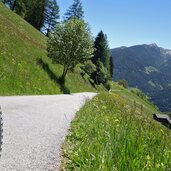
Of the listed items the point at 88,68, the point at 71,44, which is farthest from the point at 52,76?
the point at 88,68

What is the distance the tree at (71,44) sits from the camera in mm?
49656

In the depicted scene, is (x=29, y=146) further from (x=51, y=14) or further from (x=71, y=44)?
(x=51, y=14)

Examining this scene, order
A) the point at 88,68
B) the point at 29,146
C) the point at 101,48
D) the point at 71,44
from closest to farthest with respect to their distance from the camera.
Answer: the point at 29,146
the point at 71,44
the point at 88,68
the point at 101,48

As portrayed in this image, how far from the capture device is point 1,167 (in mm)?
6816

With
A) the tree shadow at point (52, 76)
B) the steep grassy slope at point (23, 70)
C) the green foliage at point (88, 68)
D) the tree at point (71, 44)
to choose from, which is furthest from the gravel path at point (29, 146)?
the green foliage at point (88, 68)

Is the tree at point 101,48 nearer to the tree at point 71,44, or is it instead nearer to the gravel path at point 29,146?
the tree at point 71,44

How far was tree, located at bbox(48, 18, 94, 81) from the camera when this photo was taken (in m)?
49.7

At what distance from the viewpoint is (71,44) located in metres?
49.4

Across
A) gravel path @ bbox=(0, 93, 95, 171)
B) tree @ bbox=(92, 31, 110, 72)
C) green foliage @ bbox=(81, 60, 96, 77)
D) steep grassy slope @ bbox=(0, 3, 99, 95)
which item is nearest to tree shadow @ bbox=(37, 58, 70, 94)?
steep grassy slope @ bbox=(0, 3, 99, 95)

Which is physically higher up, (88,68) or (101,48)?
(101,48)

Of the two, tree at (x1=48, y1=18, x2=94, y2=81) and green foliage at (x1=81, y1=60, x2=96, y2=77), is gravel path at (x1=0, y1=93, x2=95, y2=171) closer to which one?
tree at (x1=48, y1=18, x2=94, y2=81)

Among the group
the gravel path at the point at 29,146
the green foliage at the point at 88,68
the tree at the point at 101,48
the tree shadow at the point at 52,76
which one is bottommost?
the gravel path at the point at 29,146

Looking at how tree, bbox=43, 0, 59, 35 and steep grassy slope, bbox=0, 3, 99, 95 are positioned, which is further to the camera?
tree, bbox=43, 0, 59, 35

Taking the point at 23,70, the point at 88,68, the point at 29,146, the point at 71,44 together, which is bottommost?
the point at 29,146
